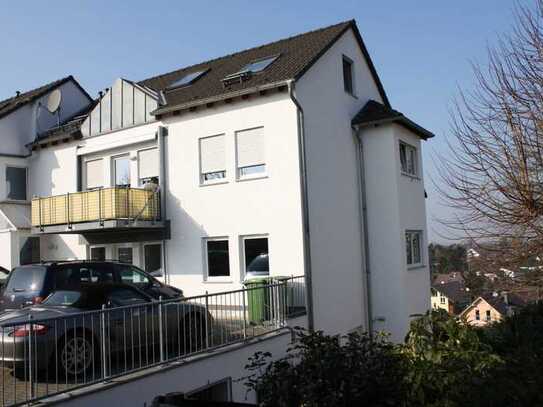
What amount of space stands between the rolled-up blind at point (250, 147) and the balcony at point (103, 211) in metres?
3.06

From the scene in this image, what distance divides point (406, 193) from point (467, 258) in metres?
5.71

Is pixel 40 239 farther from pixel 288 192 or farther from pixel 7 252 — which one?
pixel 288 192

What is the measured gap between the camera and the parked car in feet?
23.1

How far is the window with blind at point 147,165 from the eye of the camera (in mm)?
17250

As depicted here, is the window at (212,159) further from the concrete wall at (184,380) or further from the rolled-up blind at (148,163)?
the concrete wall at (184,380)

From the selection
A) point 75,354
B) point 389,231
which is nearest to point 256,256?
point 389,231

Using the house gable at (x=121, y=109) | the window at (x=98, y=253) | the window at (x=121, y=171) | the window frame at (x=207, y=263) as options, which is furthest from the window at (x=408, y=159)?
the window at (x=98, y=253)

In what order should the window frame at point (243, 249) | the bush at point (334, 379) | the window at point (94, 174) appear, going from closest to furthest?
the bush at point (334, 379) → the window frame at point (243, 249) → the window at point (94, 174)

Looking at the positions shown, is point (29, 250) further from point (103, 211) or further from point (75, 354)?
point (75, 354)

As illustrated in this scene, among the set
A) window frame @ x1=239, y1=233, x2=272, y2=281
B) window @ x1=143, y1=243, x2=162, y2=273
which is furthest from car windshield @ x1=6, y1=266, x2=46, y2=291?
window @ x1=143, y1=243, x2=162, y2=273

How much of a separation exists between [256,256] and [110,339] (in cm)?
728

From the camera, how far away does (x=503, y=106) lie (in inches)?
370

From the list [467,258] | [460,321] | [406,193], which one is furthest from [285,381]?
[406,193]

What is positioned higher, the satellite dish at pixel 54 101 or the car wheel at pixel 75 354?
the satellite dish at pixel 54 101
